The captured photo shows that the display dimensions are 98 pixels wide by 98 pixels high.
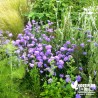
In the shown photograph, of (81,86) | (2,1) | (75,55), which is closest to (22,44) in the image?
(75,55)

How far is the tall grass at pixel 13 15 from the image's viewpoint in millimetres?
5277

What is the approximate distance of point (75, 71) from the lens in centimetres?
403

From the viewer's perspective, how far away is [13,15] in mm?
5445

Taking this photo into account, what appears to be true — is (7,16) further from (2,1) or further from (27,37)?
(27,37)

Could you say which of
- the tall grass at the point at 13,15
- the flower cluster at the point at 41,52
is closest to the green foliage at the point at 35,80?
the flower cluster at the point at 41,52

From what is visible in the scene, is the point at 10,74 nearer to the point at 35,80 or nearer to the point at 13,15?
the point at 35,80

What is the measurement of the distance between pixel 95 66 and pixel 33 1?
9.41 feet

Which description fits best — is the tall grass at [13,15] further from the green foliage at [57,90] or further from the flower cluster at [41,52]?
the green foliage at [57,90]

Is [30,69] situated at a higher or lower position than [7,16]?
lower

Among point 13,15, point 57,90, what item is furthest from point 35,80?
point 13,15

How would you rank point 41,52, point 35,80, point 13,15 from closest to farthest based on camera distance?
point 35,80, point 41,52, point 13,15

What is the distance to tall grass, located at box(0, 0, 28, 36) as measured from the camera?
5277mm

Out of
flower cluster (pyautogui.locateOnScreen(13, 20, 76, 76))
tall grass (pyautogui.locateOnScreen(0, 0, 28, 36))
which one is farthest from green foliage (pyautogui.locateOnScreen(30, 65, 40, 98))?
tall grass (pyautogui.locateOnScreen(0, 0, 28, 36))

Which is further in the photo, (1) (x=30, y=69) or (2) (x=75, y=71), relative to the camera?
(1) (x=30, y=69)
